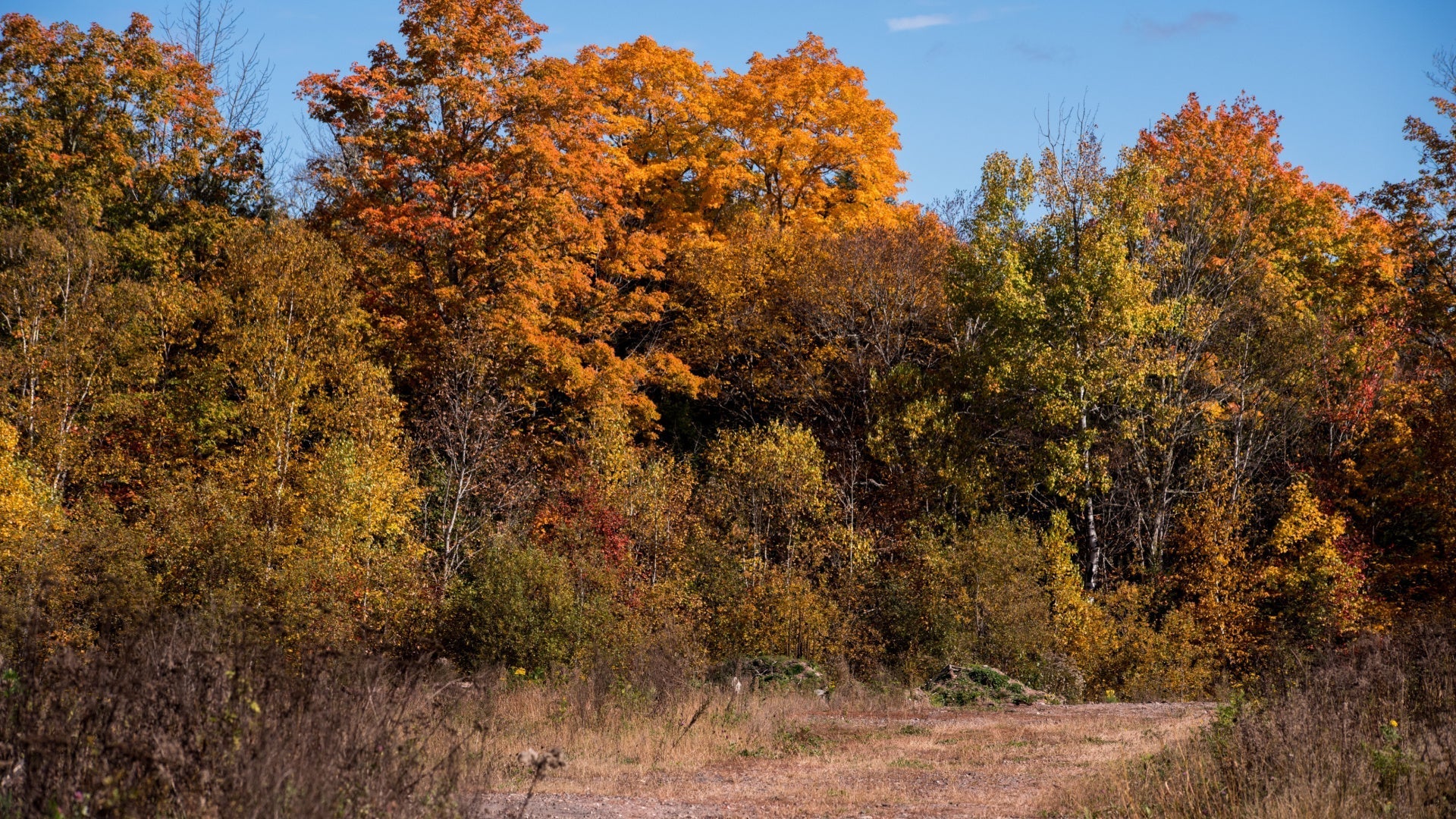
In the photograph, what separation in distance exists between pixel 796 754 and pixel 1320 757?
6.97 metres

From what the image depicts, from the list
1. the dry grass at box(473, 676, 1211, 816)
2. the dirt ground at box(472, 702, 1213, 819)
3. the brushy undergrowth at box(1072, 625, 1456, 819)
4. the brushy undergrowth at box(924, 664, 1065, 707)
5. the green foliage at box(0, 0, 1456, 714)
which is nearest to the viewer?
the brushy undergrowth at box(1072, 625, 1456, 819)

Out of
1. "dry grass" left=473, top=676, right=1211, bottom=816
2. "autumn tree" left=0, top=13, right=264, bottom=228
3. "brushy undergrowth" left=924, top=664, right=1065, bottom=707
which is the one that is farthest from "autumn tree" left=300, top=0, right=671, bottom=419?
"dry grass" left=473, top=676, right=1211, bottom=816

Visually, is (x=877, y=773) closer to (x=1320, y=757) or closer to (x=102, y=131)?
(x=1320, y=757)

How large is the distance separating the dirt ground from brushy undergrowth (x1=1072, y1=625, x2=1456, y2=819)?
1198mm

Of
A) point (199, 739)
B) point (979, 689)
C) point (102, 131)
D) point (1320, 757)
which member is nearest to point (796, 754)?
point (1320, 757)

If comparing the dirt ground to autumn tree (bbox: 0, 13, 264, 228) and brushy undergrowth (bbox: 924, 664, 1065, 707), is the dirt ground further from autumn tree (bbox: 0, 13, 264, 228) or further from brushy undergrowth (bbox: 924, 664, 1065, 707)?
autumn tree (bbox: 0, 13, 264, 228)

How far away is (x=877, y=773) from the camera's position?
1334 centimetres

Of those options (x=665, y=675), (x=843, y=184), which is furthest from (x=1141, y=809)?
(x=843, y=184)

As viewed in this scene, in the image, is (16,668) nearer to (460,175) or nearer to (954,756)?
(954,756)

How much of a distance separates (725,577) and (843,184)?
17318 mm

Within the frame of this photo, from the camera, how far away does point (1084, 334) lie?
1142 inches

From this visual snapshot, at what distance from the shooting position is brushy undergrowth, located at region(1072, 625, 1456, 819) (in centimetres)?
821

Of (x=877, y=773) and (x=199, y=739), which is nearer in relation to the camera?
(x=199, y=739)

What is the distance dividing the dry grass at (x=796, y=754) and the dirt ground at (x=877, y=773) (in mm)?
27
